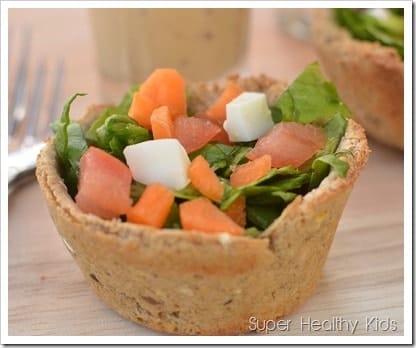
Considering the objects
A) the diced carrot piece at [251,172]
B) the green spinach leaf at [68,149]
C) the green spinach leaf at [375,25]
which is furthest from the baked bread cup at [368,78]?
the green spinach leaf at [68,149]

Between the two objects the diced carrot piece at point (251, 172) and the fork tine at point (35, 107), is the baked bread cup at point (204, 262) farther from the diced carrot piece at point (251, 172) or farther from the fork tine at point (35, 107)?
the fork tine at point (35, 107)

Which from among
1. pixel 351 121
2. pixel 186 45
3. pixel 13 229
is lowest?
pixel 13 229

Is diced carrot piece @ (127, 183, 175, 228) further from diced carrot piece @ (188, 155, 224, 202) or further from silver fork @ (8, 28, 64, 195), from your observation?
silver fork @ (8, 28, 64, 195)

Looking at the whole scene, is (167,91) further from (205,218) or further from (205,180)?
(205,218)

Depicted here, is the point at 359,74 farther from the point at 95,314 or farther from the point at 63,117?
the point at 95,314

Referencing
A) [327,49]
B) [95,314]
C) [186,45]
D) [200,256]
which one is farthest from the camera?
[186,45]

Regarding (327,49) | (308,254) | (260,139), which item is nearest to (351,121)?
(260,139)

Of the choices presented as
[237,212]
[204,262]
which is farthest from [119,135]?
[204,262]
